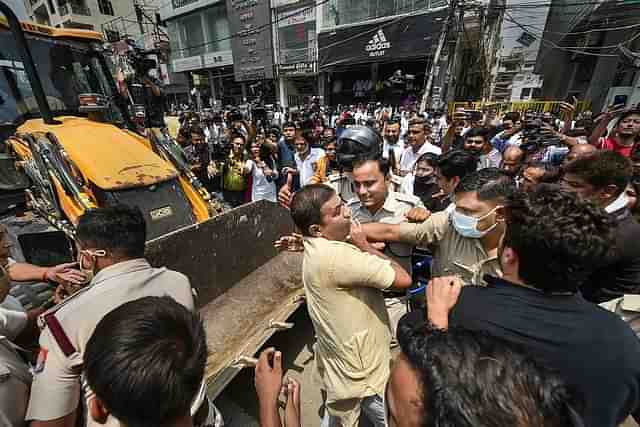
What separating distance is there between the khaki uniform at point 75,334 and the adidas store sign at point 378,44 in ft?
59.1

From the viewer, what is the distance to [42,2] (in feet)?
97.0

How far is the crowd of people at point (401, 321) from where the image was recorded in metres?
0.68

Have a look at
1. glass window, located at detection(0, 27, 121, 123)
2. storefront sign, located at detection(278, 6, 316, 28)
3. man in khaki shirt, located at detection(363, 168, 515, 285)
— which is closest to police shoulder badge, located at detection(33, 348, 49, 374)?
man in khaki shirt, located at detection(363, 168, 515, 285)

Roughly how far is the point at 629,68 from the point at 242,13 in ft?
77.6

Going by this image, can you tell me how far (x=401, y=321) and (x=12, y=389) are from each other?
1536 mm

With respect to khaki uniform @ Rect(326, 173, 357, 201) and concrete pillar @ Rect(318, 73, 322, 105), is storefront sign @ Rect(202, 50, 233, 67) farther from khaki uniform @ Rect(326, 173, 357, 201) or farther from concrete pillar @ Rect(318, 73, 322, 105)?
khaki uniform @ Rect(326, 173, 357, 201)

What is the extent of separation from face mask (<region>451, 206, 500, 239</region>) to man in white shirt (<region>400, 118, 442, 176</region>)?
2604 millimetres

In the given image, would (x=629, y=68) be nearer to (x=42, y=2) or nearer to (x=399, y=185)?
(x=399, y=185)

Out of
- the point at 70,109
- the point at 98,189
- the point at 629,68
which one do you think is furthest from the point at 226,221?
the point at 629,68

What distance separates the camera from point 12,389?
1.08 metres

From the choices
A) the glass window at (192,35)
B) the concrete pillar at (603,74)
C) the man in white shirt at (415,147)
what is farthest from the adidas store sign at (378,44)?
the glass window at (192,35)

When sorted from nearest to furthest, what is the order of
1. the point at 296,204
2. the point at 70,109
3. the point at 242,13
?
1. the point at 296,204
2. the point at 70,109
3. the point at 242,13

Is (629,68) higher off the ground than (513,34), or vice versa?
(513,34)

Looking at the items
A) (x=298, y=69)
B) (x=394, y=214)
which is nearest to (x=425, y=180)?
(x=394, y=214)
